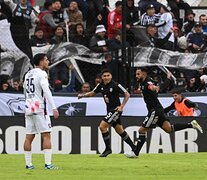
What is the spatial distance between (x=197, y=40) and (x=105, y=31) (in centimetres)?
274

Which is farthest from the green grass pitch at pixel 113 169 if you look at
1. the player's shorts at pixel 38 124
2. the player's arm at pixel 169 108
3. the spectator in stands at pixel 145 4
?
the spectator in stands at pixel 145 4

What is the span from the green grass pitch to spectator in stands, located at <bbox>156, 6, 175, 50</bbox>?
18.0 ft

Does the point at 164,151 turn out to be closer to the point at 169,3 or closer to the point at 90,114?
the point at 90,114

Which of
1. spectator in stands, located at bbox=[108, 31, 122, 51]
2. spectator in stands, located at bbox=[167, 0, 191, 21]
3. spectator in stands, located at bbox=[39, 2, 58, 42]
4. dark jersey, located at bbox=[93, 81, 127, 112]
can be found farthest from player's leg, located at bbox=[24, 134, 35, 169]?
spectator in stands, located at bbox=[167, 0, 191, 21]

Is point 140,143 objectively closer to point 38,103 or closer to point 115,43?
point 115,43

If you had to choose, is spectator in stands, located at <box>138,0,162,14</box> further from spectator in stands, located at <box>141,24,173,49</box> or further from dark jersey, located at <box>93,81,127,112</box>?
dark jersey, located at <box>93,81,127,112</box>

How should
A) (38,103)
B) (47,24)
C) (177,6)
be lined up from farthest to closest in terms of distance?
(177,6) → (47,24) → (38,103)

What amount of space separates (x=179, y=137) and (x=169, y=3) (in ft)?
14.5

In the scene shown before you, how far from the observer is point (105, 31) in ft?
76.9

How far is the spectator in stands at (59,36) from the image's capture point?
22953 mm

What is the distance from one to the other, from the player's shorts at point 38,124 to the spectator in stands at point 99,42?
27.1ft

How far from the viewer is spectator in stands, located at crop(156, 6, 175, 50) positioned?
78.4 feet

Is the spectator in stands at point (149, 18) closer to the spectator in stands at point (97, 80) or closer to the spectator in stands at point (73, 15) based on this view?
the spectator in stands at point (73, 15)

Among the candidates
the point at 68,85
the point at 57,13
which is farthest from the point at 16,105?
the point at 57,13
